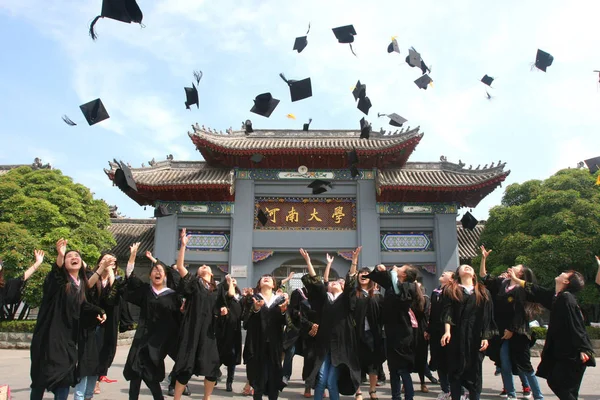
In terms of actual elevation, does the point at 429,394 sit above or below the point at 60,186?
below

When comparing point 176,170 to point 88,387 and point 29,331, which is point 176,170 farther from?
point 88,387

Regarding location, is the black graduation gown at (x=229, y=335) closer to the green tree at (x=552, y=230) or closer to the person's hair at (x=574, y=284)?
the person's hair at (x=574, y=284)

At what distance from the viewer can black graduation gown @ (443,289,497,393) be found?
5414mm

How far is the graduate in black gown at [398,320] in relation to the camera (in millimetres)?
5852

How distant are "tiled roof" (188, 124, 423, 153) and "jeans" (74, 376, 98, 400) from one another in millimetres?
12770

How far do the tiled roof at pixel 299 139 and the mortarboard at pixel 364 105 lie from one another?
19.1 ft

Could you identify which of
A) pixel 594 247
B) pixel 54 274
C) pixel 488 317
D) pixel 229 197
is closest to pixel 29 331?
pixel 229 197

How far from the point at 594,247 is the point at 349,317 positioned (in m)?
13.1

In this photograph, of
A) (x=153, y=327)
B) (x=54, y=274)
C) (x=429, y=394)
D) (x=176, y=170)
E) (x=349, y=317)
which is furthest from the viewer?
(x=176, y=170)

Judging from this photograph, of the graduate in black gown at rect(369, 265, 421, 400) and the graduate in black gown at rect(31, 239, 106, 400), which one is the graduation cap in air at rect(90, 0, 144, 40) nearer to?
the graduate in black gown at rect(31, 239, 106, 400)

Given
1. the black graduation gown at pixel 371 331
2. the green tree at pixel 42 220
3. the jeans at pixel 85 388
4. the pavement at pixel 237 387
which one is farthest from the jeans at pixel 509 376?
the green tree at pixel 42 220

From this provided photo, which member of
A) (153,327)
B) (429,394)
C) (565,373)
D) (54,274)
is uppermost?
(54,274)

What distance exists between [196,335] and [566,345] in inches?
162

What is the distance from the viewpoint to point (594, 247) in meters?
15.3
